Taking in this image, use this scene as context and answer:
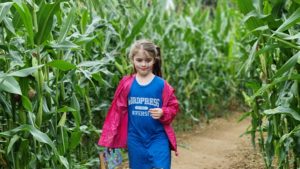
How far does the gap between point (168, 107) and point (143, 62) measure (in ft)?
1.16

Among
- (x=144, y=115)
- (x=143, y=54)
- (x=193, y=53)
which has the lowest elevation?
(x=144, y=115)

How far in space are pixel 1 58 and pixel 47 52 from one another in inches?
12.4

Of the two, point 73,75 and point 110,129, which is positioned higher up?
point 73,75

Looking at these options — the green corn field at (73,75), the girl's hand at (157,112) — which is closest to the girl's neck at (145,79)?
the girl's hand at (157,112)

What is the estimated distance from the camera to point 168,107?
380 cm

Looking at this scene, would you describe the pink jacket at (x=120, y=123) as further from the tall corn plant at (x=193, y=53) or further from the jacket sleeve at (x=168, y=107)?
the tall corn plant at (x=193, y=53)

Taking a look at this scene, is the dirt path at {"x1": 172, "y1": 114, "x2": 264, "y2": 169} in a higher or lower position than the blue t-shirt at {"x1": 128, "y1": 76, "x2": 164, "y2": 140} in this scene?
lower

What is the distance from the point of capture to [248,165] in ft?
18.7

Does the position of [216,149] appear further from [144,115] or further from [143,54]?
[143,54]

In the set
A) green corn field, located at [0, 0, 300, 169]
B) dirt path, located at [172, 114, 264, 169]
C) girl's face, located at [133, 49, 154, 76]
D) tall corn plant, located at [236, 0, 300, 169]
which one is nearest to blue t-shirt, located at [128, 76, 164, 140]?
girl's face, located at [133, 49, 154, 76]

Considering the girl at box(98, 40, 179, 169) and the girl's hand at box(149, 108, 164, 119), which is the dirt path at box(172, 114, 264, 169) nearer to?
the girl at box(98, 40, 179, 169)

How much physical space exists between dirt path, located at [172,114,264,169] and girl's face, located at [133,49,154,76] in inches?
61.1

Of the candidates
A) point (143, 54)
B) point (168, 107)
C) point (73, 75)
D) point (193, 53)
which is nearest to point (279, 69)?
point (168, 107)

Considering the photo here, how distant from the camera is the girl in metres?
3.78
